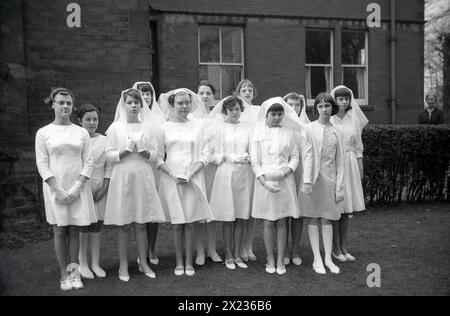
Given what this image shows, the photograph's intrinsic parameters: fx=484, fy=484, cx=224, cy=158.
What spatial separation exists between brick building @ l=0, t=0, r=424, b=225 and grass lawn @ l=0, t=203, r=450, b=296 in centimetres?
180

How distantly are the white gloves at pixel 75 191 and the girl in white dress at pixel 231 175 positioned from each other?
1504 mm

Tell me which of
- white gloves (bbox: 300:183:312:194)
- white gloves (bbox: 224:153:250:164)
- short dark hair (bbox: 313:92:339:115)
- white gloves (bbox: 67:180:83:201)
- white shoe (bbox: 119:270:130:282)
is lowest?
white shoe (bbox: 119:270:130:282)

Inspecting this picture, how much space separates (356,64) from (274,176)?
31.1 ft

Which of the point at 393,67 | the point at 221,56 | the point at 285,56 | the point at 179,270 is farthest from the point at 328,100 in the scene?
the point at 393,67

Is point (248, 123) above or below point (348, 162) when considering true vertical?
above

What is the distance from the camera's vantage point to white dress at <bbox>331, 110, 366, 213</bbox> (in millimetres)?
5699

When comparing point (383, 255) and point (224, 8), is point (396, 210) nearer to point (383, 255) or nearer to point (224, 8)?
point (383, 255)

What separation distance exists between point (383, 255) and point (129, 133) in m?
3.44

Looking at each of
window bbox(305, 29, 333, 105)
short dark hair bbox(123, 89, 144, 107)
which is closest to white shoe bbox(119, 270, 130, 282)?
short dark hair bbox(123, 89, 144, 107)

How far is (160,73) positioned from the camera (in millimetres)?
11898

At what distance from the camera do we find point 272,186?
512cm

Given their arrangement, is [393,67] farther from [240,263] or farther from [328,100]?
[240,263]

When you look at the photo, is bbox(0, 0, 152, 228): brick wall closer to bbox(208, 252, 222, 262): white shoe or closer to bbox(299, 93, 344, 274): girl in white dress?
bbox(208, 252, 222, 262): white shoe

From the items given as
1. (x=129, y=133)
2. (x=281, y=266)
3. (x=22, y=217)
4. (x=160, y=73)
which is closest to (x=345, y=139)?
(x=281, y=266)
